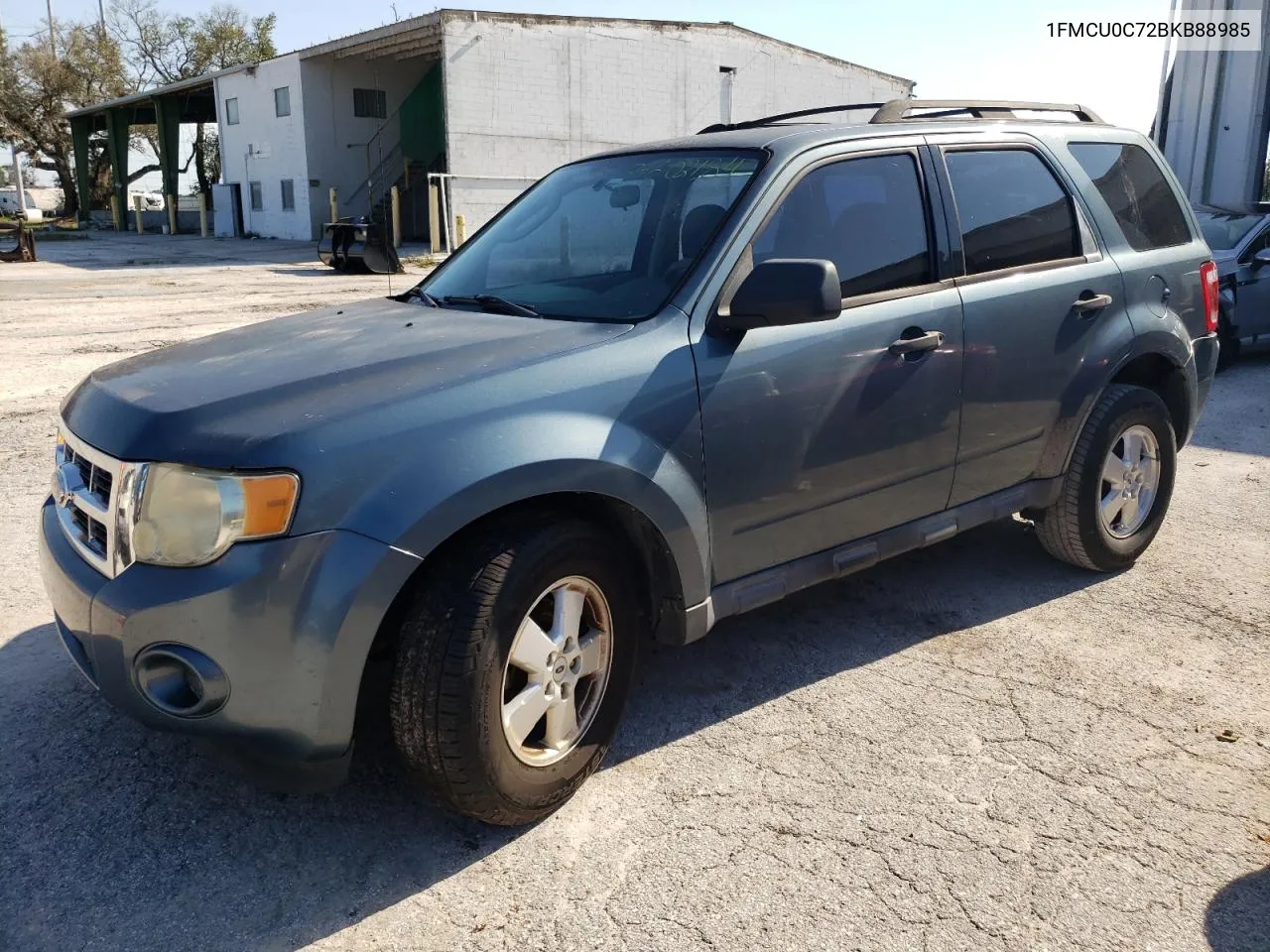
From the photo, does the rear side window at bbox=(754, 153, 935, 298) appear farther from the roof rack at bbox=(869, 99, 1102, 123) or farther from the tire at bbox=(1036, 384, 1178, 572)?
the tire at bbox=(1036, 384, 1178, 572)

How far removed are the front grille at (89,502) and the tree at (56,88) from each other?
5482 centimetres

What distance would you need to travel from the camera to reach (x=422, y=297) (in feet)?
12.9

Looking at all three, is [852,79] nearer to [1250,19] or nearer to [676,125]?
[676,125]

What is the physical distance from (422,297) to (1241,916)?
3155mm

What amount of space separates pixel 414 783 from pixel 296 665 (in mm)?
804

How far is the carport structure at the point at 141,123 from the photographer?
4038cm

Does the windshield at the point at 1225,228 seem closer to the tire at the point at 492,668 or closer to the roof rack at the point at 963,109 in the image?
the roof rack at the point at 963,109

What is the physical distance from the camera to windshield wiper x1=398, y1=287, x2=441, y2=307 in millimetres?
3789

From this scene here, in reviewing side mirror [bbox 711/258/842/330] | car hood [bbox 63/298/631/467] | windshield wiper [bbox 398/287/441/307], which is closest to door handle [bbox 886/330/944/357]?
side mirror [bbox 711/258/842/330]

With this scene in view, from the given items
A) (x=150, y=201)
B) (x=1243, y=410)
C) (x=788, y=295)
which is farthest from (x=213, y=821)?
(x=150, y=201)

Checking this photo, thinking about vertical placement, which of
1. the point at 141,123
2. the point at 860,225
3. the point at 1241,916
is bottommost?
the point at 1241,916

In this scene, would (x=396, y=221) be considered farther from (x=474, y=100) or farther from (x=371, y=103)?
(x=371, y=103)

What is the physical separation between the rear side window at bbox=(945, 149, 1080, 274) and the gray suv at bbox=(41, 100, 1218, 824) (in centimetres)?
1

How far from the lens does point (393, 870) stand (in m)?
2.74
